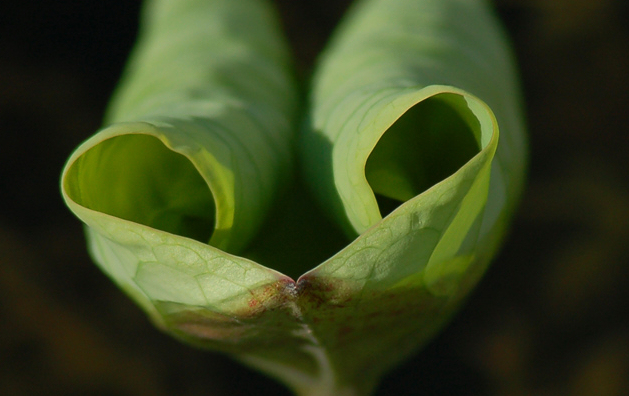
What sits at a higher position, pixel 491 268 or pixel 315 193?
pixel 315 193

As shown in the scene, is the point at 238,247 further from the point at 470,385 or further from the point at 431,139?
the point at 470,385

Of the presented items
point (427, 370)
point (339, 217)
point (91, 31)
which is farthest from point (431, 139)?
point (91, 31)

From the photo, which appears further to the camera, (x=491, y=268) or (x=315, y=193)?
(x=491, y=268)

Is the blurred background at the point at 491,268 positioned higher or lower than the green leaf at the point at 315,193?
lower

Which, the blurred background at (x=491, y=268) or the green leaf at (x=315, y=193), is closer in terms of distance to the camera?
the green leaf at (x=315, y=193)
